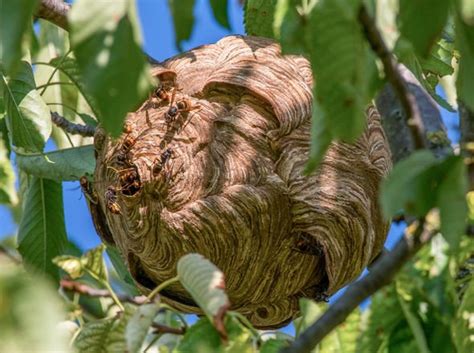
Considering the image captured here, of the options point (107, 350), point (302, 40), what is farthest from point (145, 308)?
point (302, 40)

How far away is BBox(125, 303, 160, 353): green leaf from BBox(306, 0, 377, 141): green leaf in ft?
2.73

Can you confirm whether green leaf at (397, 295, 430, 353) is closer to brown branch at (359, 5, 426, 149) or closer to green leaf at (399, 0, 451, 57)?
brown branch at (359, 5, 426, 149)

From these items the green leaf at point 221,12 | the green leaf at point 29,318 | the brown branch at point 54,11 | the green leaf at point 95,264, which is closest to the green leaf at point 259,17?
the brown branch at point 54,11

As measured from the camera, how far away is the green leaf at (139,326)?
2.50 metres

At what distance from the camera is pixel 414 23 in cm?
A: 188

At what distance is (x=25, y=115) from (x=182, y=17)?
6.84ft

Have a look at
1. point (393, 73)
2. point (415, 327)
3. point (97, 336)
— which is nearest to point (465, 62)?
point (393, 73)

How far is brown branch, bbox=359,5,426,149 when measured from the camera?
1958mm

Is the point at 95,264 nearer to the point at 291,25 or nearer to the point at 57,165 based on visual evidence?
the point at 291,25

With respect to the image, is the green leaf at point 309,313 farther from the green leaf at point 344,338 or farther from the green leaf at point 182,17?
the green leaf at point 182,17

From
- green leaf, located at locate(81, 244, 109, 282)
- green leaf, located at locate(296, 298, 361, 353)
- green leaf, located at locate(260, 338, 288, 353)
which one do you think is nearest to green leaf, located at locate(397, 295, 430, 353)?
green leaf, located at locate(296, 298, 361, 353)

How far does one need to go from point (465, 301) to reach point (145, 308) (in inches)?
28.2

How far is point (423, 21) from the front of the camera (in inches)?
73.8

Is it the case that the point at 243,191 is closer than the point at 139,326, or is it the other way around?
the point at 139,326
